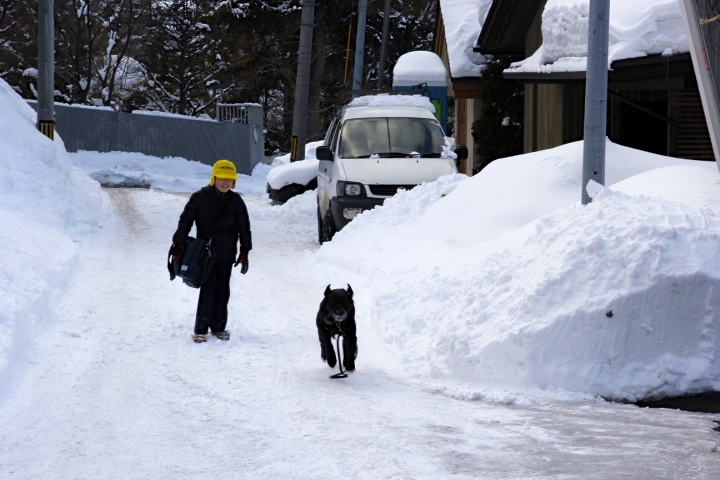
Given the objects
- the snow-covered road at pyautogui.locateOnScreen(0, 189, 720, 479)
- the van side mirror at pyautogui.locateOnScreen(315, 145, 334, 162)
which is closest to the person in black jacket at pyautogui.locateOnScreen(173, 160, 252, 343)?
the snow-covered road at pyautogui.locateOnScreen(0, 189, 720, 479)

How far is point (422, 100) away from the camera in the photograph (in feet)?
64.7

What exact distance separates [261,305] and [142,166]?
70.2 ft

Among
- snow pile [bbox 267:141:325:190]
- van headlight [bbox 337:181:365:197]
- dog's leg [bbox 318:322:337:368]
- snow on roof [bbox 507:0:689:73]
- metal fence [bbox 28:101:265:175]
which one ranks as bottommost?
dog's leg [bbox 318:322:337:368]

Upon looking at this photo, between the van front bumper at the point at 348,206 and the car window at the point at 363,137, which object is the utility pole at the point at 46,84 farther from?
the van front bumper at the point at 348,206

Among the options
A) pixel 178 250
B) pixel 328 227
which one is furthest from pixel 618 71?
pixel 178 250

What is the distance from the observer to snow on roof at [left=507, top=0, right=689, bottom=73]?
44.3 ft

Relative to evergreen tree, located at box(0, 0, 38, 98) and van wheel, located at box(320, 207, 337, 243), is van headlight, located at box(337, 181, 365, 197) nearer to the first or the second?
van wheel, located at box(320, 207, 337, 243)

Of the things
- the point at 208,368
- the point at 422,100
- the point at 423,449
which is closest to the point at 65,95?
the point at 422,100

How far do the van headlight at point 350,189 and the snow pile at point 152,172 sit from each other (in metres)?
11.9

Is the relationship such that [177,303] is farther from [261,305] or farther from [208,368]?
[208,368]

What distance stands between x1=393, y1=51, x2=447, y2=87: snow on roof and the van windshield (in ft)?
52.2

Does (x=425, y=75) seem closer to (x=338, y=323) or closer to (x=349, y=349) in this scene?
(x=349, y=349)

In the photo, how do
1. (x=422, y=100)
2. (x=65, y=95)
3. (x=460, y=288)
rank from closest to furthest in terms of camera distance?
(x=460, y=288)
(x=422, y=100)
(x=65, y=95)

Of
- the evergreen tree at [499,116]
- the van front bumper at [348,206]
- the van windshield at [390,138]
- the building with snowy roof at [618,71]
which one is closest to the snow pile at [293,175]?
the building with snowy roof at [618,71]
